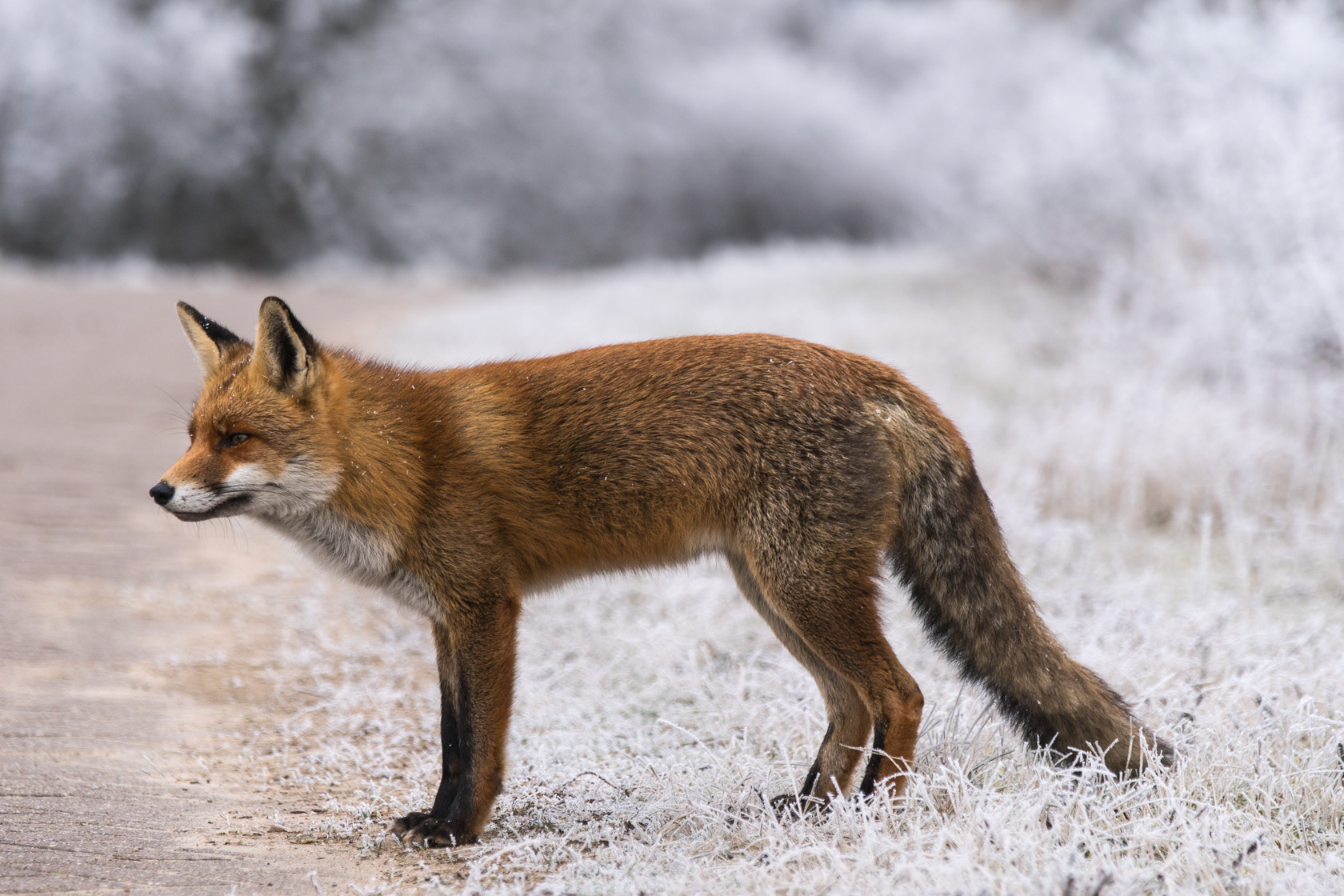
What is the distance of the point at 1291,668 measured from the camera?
475 centimetres

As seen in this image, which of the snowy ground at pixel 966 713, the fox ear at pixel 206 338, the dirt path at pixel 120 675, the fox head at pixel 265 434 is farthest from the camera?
the fox ear at pixel 206 338

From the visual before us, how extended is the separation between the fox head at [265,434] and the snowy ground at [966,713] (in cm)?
108

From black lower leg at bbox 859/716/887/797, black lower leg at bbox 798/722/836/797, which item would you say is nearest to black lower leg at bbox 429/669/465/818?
black lower leg at bbox 798/722/836/797

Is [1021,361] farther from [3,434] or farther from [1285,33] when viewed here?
[3,434]

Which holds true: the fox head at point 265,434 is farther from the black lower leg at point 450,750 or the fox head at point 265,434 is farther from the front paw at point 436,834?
the front paw at point 436,834

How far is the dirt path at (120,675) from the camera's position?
3309mm

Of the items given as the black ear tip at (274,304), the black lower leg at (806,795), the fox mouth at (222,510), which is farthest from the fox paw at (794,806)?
the black ear tip at (274,304)

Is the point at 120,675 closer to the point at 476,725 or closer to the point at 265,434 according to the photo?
the point at 265,434

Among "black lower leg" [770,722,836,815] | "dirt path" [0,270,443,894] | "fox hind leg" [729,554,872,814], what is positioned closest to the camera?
"dirt path" [0,270,443,894]

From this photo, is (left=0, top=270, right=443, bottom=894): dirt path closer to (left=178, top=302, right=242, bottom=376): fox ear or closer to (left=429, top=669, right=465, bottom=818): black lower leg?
(left=429, top=669, right=465, bottom=818): black lower leg

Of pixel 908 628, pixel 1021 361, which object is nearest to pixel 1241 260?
pixel 1021 361

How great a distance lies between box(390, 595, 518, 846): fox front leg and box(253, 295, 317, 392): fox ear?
94 cm

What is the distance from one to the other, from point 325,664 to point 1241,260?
8.00m

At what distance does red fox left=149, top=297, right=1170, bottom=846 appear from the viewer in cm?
348
